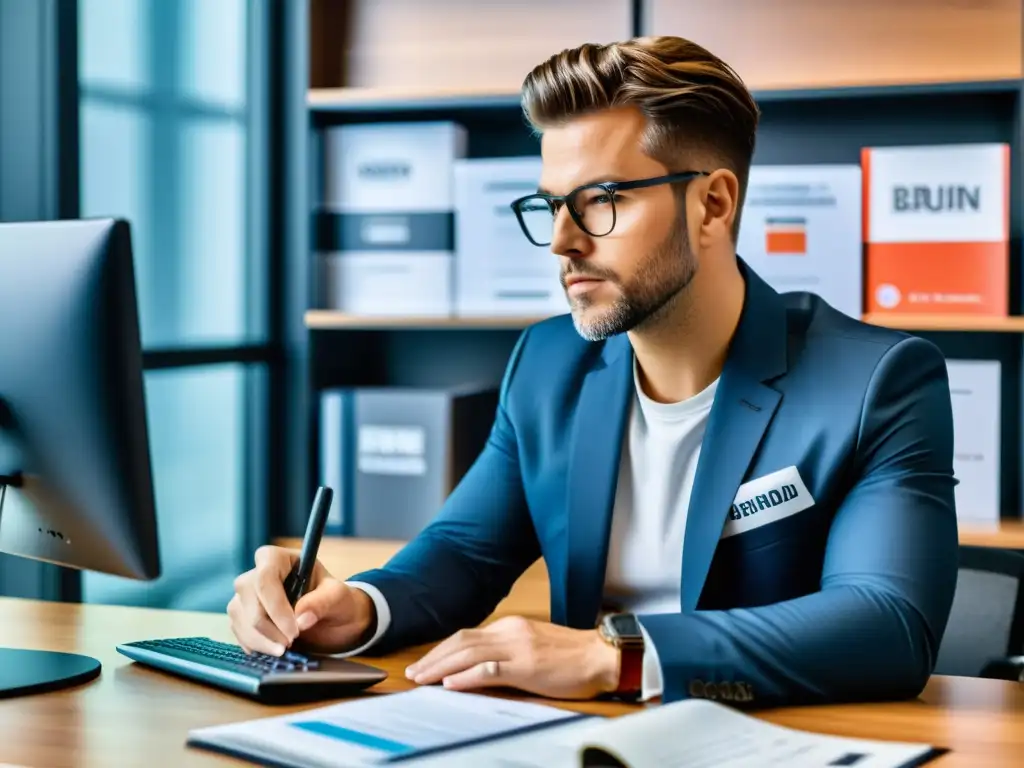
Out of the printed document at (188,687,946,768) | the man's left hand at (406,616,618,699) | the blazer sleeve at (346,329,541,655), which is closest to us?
the printed document at (188,687,946,768)

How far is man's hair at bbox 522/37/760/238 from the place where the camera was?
5.37 feet

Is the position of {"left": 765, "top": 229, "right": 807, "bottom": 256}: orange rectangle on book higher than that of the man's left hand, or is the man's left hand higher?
{"left": 765, "top": 229, "right": 807, "bottom": 256}: orange rectangle on book

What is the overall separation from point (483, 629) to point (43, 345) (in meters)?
0.52

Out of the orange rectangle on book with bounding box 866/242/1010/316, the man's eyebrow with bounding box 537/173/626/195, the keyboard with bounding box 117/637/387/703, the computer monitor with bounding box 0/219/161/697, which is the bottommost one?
the keyboard with bounding box 117/637/387/703

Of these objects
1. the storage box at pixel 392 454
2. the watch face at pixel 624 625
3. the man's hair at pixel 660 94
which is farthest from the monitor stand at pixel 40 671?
the storage box at pixel 392 454

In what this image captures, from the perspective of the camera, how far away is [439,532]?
1697mm

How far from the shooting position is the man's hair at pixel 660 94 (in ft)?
5.37

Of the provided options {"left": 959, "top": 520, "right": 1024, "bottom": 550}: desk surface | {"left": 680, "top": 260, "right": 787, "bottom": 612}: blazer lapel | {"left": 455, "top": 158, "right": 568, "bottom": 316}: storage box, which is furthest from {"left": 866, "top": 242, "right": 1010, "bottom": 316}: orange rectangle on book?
{"left": 680, "top": 260, "right": 787, "bottom": 612}: blazer lapel

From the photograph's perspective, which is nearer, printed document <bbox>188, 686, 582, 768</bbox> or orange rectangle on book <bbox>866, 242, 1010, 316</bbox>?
printed document <bbox>188, 686, 582, 768</bbox>

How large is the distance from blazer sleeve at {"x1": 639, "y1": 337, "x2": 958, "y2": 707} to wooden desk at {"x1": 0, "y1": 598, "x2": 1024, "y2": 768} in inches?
1.5

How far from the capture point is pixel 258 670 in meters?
1.23

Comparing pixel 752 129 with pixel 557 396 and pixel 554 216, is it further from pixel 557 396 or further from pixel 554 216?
pixel 557 396

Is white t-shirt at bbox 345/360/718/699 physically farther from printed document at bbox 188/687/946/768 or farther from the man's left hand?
printed document at bbox 188/687/946/768

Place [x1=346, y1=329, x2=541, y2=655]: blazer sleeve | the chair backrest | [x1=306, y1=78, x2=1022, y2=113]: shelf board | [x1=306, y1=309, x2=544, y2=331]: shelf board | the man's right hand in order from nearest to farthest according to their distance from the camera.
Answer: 1. the man's right hand
2. [x1=346, y1=329, x2=541, y2=655]: blazer sleeve
3. the chair backrest
4. [x1=306, y1=78, x2=1022, y2=113]: shelf board
5. [x1=306, y1=309, x2=544, y2=331]: shelf board
